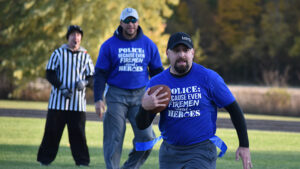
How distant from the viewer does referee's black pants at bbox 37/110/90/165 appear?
972 centimetres

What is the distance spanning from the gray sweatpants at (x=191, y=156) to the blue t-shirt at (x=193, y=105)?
5 cm

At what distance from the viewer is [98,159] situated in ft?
35.6

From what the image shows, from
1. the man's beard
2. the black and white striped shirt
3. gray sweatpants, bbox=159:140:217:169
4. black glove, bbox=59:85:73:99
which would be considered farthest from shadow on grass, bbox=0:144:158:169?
the man's beard

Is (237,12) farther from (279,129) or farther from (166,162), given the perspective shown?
(166,162)

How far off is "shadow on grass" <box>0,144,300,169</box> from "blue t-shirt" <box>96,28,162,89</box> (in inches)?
83.4

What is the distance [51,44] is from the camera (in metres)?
27.9

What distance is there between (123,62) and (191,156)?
123 inches

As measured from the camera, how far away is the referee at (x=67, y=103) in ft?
31.8

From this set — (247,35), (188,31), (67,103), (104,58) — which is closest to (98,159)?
(67,103)

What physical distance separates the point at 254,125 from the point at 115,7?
1086 centimetres

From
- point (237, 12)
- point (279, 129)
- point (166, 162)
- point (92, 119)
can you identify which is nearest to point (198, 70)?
point (166, 162)

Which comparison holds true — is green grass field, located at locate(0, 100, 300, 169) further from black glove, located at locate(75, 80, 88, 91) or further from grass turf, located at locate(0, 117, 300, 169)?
black glove, located at locate(75, 80, 88, 91)

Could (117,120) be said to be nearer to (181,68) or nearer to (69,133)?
(69,133)

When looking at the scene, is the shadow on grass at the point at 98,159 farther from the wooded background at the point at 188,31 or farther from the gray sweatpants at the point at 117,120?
Result: the wooded background at the point at 188,31
